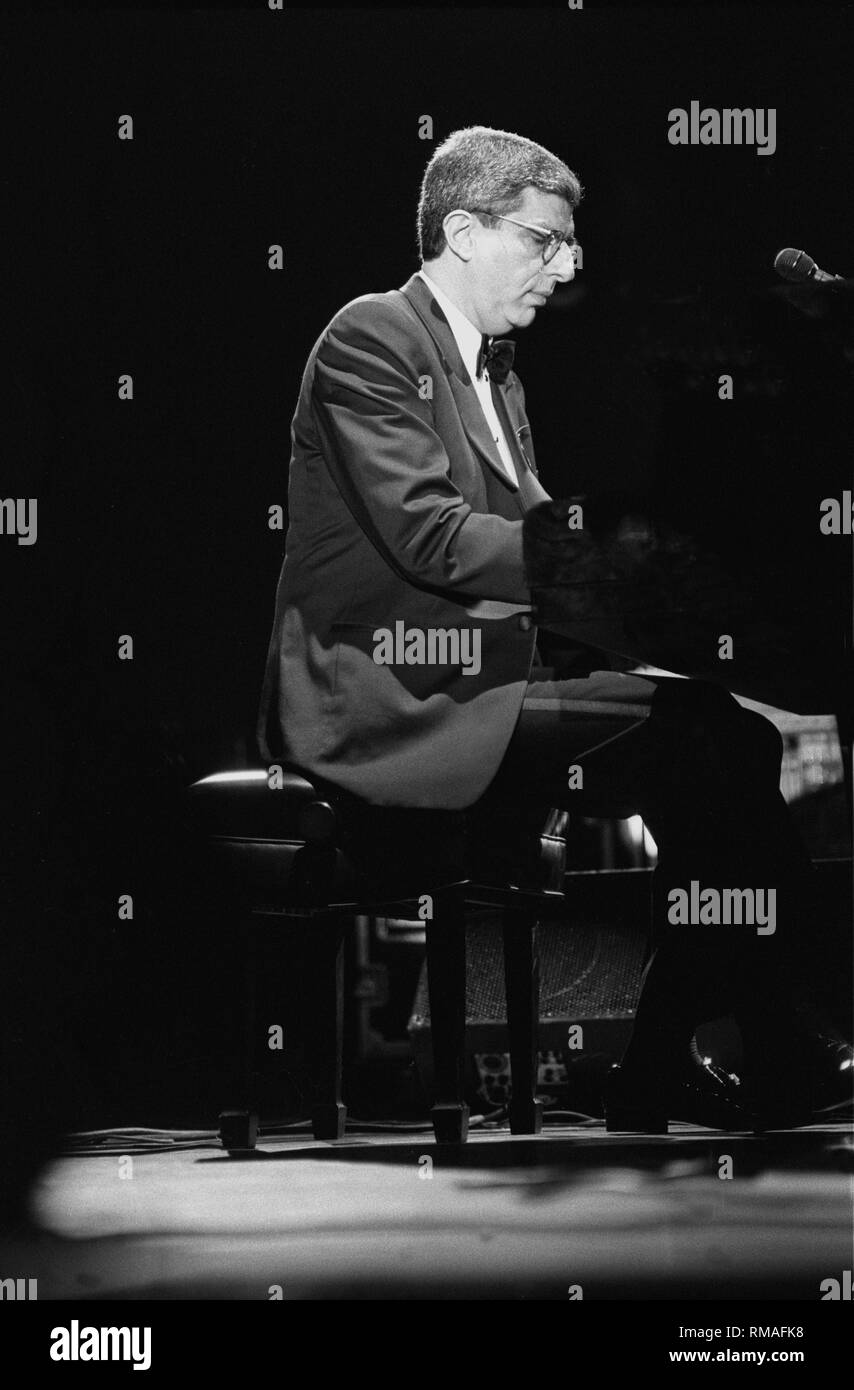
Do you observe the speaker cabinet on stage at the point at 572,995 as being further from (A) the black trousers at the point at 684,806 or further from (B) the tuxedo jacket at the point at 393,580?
(B) the tuxedo jacket at the point at 393,580

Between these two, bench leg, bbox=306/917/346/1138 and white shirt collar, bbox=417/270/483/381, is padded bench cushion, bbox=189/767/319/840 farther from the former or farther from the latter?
white shirt collar, bbox=417/270/483/381

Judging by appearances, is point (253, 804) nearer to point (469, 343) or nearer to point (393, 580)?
point (393, 580)

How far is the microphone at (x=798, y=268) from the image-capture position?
84.8 inches

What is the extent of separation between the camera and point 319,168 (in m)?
3.03

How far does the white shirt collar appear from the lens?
9.00 feet

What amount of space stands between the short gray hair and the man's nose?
0.08 meters

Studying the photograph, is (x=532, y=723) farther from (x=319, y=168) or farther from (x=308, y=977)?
(x=319, y=168)

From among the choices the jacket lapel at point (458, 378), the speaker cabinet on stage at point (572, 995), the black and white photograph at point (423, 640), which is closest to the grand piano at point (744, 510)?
the black and white photograph at point (423, 640)

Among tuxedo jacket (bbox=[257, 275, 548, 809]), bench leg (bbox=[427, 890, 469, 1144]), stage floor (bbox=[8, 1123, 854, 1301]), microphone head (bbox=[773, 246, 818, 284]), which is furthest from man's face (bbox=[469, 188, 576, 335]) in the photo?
stage floor (bbox=[8, 1123, 854, 1301])

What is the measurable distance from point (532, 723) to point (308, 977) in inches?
25.8

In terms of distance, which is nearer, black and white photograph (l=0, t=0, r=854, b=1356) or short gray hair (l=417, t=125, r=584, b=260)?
black and white photograph (l=0, t=0, r=854, b=1356)

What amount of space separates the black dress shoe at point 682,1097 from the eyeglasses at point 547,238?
136 centimetres
